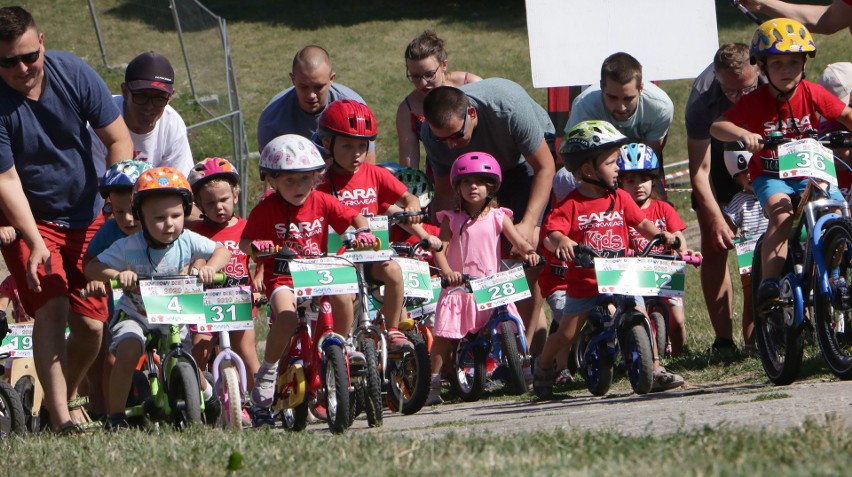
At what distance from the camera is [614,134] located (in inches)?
332

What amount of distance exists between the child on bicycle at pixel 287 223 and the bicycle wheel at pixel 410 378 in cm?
63

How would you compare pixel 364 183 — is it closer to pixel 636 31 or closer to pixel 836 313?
pixel 836 313

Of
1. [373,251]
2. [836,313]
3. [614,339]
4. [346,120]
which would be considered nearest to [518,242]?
[614,339]

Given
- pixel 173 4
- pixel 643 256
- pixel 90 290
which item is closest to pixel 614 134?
pixel 643 256

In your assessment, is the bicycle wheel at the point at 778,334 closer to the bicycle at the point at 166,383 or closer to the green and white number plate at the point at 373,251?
the green and white number plate at the point at 373,251

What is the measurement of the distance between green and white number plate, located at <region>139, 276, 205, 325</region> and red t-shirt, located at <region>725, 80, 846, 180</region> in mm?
3273

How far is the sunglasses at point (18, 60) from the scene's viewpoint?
7578 mm

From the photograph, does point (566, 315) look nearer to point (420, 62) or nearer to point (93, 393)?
point (420, 62)

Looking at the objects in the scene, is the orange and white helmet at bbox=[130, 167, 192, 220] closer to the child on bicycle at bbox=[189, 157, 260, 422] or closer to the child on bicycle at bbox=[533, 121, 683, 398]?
the child on bicycle at bbox=[189, 157, 260, 422]

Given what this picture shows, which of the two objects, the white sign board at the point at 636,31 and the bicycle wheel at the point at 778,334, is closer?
the bicycle wheel at the point at 778,334

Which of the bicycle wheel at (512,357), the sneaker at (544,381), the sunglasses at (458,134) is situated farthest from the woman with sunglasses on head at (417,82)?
the sneaker at (544,381)

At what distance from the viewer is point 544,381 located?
8617 millimetres

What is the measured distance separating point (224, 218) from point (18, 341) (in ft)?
6.04

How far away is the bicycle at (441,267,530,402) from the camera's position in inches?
354
